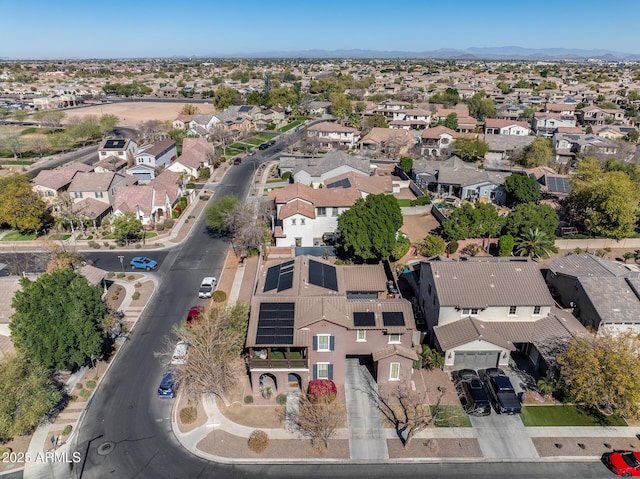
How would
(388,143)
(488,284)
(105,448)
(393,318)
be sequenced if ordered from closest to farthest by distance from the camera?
1. (105,448)
2. (393,318)
3. (488,284)
4. (388,143)

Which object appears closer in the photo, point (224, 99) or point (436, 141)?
point (436, 141)

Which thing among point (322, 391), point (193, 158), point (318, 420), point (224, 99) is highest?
point (224, 99)

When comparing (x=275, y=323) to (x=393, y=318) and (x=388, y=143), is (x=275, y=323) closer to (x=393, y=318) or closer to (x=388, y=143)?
(x=393, y=318)

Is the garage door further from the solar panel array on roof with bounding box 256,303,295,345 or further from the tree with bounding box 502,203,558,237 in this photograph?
the tree with bounding box 502,203,558,237

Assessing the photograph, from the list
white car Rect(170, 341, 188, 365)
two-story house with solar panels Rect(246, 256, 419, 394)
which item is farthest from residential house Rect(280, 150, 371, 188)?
white car Rect(170, 341, 188, 365)

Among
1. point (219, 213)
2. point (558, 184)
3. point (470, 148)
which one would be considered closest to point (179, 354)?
point (219, 213)

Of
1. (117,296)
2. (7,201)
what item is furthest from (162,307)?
(7,201)

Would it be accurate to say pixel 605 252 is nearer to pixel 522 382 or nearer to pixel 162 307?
pixel 522 382
